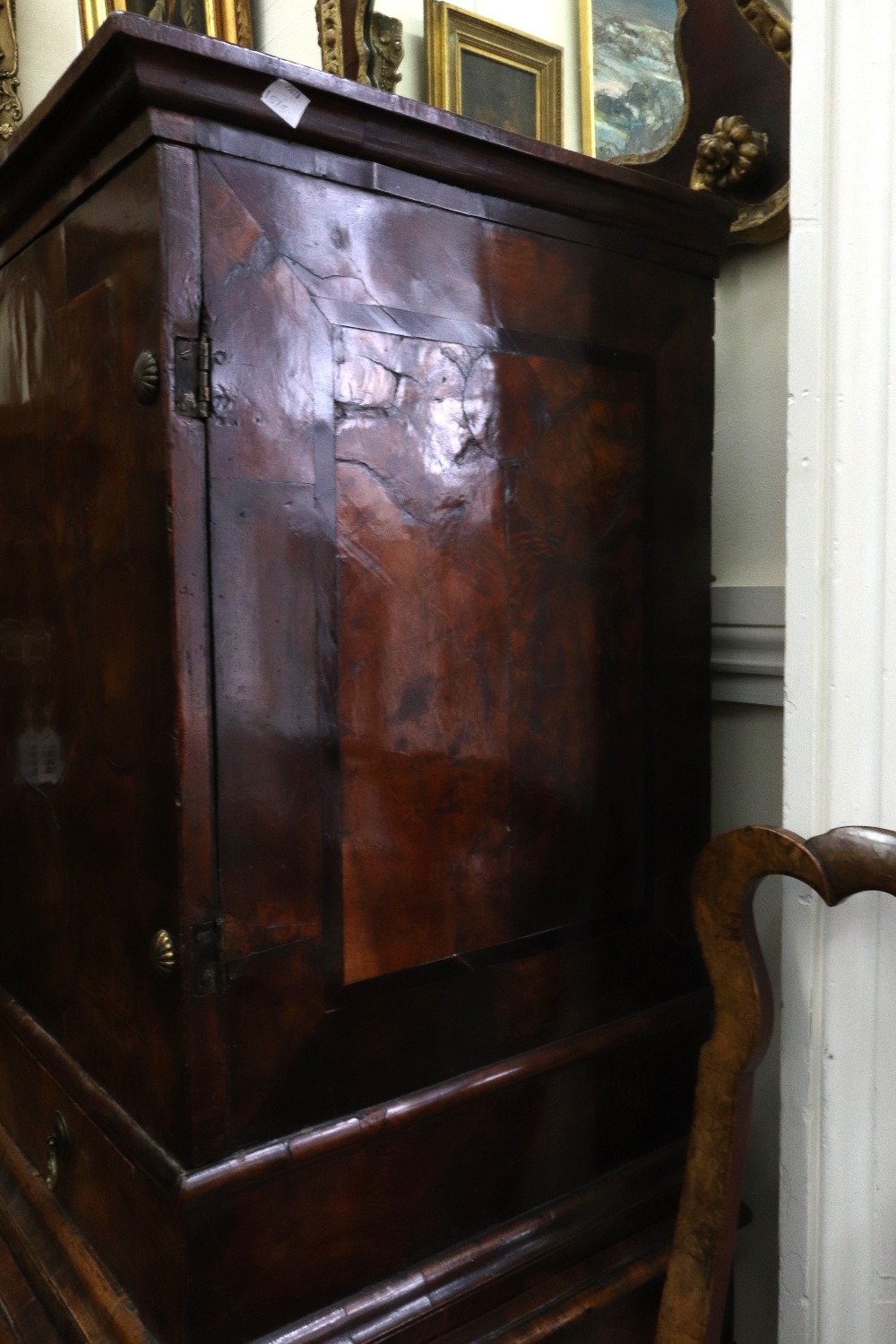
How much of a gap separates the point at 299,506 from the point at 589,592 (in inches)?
13.5

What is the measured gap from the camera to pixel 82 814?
97 centimetres

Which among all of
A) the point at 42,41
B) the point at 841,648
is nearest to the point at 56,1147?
the point at 841,648

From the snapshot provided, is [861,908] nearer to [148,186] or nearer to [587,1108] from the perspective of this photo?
[587,1108]

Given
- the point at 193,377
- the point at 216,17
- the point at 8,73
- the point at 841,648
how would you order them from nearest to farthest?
the point at 193,377 < the point at 841,648 < the point at 216,17 < the point at 8,73

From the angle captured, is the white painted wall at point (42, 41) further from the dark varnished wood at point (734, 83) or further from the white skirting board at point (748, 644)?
the white skirting board at point (748, 644)

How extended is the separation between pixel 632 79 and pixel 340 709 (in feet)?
3.10

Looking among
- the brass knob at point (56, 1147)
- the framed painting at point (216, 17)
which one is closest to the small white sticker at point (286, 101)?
the brass knob at point (56, 1147)

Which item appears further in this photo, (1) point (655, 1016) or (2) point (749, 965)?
(1) point (655, 1016)

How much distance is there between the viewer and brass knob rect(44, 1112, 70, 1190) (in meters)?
1.01

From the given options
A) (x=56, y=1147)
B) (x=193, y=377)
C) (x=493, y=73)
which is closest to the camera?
(x=193, y=377)

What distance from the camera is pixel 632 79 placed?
1.28 meters

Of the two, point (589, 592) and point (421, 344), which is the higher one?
point (421, 344)

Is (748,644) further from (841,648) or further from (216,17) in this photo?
(216,17)

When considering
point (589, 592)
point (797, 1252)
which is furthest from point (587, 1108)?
point (589, 592)
